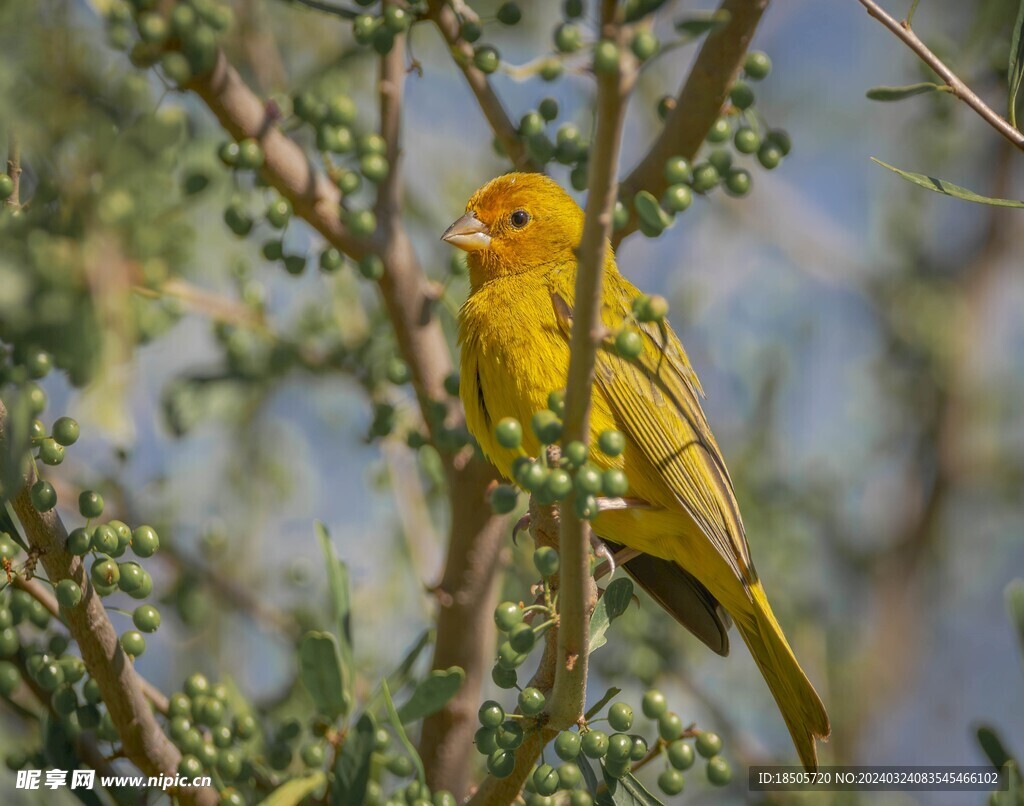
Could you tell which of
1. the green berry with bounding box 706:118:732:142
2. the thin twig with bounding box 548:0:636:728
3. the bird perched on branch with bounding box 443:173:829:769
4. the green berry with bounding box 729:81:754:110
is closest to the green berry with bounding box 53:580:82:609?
the thin twig with bounding box 548:0:636:728

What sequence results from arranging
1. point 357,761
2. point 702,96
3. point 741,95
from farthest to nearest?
point 741,95
point 702,96
point 357,761

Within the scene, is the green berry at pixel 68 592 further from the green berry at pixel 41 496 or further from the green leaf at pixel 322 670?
the green leaf at pixel 322 670

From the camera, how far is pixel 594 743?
2615 mm

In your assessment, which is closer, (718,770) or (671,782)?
(671,782)

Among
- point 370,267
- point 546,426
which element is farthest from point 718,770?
point 370,267

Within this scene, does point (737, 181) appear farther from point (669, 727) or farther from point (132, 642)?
point (132, 642)

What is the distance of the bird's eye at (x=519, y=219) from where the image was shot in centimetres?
419

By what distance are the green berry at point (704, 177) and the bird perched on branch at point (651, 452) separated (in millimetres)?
393

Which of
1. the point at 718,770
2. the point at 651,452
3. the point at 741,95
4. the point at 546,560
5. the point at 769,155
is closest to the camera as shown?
the point at 546,560

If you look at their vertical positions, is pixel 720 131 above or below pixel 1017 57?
below

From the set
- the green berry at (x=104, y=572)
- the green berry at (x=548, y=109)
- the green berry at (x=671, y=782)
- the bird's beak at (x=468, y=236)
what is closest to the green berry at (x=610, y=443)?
the green berry at (x=671, y=782)

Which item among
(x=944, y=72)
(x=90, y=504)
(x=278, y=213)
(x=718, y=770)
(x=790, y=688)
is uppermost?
(x=944, y=72)

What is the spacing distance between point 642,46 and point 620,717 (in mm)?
1414

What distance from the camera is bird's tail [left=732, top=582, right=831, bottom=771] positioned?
11.6 feet
